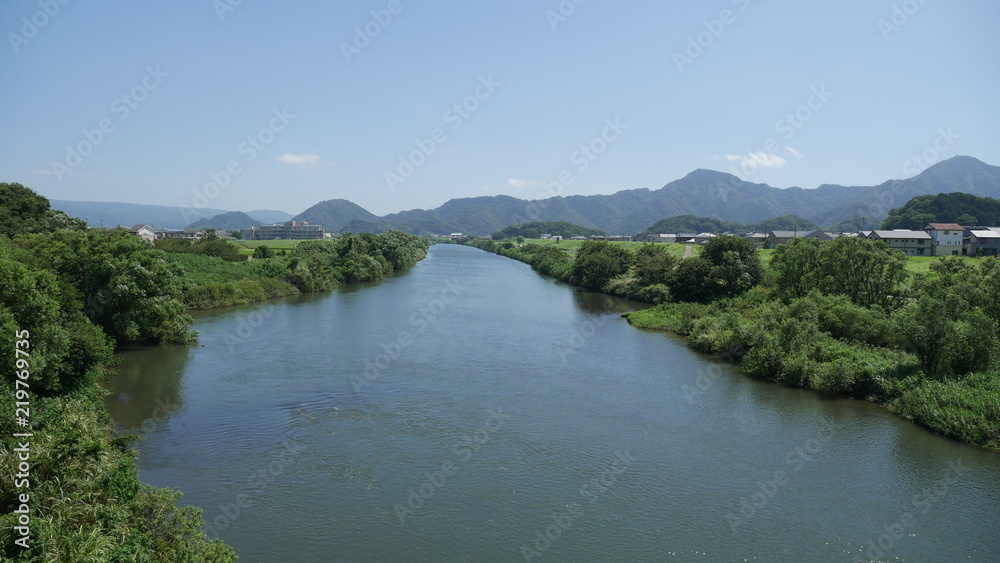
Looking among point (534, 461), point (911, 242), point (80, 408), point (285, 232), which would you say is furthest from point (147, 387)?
point (285, 232)

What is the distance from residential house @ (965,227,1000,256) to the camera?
2343 inches

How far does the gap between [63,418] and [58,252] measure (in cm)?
1618

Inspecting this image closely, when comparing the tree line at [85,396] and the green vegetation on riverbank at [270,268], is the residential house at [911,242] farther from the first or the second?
the tree line at [85,396]

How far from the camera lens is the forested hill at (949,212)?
10875cm

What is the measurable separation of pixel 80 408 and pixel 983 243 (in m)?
79.4

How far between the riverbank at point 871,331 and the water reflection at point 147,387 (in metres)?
24.2

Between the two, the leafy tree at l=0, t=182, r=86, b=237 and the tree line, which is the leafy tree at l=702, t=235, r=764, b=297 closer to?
the tree line

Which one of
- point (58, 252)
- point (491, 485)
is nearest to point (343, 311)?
point (58, 252)

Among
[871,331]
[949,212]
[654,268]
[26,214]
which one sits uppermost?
[26,214]

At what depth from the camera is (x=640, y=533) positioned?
13.0 m

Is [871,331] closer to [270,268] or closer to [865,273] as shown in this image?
[865,273]

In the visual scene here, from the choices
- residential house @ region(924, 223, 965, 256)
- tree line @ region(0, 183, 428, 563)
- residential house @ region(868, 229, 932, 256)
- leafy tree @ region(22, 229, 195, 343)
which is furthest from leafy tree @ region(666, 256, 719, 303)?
residential house @ region(924, 223, 965, 256)

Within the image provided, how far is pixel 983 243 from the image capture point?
201ft

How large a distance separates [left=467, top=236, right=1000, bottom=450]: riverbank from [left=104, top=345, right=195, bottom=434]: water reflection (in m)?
24.2
